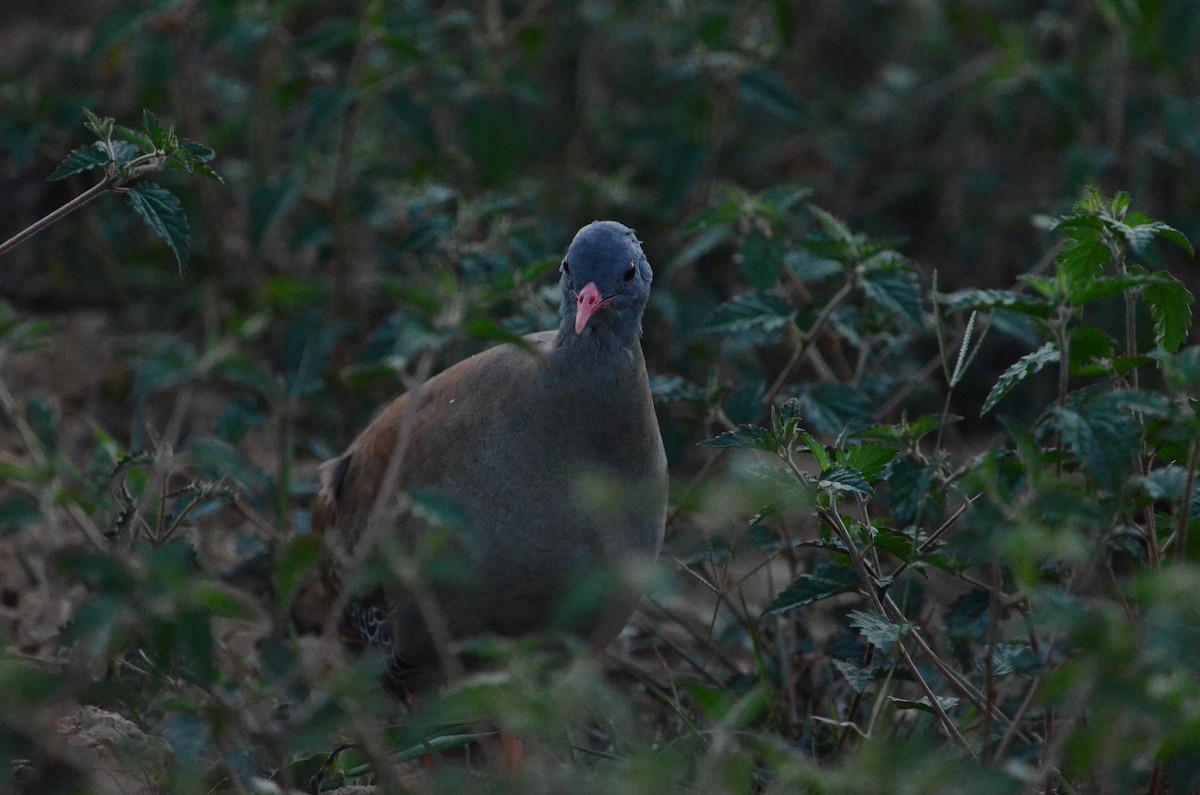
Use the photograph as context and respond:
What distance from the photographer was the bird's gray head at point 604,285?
337cm

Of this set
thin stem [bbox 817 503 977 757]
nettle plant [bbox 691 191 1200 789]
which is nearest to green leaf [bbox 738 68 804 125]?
nettle plant [bbox 691 191 1200 789]

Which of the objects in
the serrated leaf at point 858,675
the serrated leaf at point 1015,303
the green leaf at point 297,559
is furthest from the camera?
the serrated leaf at point 858,675

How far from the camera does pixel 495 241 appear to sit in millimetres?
4418

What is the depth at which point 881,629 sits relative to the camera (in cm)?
290

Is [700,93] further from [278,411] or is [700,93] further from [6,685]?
[6,685]

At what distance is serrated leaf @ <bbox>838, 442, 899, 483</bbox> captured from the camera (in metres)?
2.98

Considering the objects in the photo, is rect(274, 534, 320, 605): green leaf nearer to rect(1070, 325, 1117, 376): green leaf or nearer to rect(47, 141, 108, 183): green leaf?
rect(47, 141, 108, 183): green leaf

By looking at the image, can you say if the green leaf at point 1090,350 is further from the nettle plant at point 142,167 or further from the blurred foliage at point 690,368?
the nettle plant at point 142,167

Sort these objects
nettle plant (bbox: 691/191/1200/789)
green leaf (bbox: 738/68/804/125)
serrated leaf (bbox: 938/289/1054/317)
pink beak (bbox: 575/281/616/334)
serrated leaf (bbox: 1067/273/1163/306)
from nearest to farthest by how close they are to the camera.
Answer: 1. nettle plant (bbox: 691/191/1200/789)
2. serrated leaf (bbox: 1067/273/1163/306)
3. serrated leaf (bbox: 938/289/1054/317)
4. pink beak (bbox: 575/281/616/334)
5. green leaf (bbox: 738/68/804/125)

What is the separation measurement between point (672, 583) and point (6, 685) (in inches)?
42.8

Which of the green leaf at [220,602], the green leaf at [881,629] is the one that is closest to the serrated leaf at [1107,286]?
the green leaf at [881,629]

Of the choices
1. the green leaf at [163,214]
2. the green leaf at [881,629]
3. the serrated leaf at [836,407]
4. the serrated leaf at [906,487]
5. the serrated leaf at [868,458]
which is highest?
the green leaf at [163,214]

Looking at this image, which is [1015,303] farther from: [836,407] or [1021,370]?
[836,407]

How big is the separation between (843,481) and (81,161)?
1740mm
